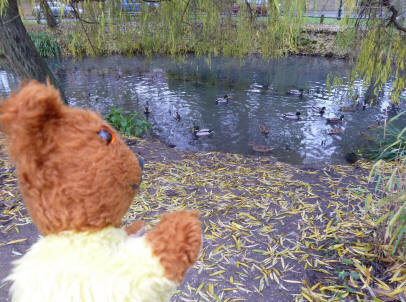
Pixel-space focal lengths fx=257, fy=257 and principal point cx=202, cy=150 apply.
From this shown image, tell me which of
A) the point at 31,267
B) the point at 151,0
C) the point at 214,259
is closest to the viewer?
the point at 31,267

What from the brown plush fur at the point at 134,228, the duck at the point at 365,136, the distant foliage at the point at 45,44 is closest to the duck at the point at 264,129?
the duck at the point at 365,136

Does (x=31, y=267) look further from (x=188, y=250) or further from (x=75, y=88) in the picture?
(x=75, y=88)

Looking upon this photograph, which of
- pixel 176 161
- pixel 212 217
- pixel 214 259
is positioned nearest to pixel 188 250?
pixel 214 259

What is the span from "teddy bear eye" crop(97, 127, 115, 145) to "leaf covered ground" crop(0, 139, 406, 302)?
1463 mm

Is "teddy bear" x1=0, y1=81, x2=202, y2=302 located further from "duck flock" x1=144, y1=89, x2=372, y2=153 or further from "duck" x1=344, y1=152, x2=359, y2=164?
"duck" x1=344, y1=152, x2=359, y2=164

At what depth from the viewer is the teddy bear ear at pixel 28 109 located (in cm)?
60

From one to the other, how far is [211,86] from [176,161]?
672 cm

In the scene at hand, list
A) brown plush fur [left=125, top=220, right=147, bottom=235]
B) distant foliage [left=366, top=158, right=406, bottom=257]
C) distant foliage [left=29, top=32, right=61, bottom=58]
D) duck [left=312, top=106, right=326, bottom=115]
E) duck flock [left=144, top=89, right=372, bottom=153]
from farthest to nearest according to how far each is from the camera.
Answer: distant foliage [left=29, top=32, right=61, bottom=58] < duck [left=312, top=106, right=326, bottom=115] < duck flock [left=144, top=89, right=372, bottom=153] < distant foliage [left=366, top=158, right=406, bottom=257] < brown plush fur [left=125, top=220, right=147, bottom=235]

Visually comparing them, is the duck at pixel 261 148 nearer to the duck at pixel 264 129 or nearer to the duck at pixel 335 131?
the duck at pixel 264 129

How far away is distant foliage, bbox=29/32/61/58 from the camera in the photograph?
1244 centimetres

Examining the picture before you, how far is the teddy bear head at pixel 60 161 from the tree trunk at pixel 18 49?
2994 mm

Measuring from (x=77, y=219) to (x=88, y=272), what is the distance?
141 mm

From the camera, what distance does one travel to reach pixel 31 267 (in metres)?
0.68

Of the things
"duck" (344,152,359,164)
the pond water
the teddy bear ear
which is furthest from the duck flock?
the teddy bear ear
